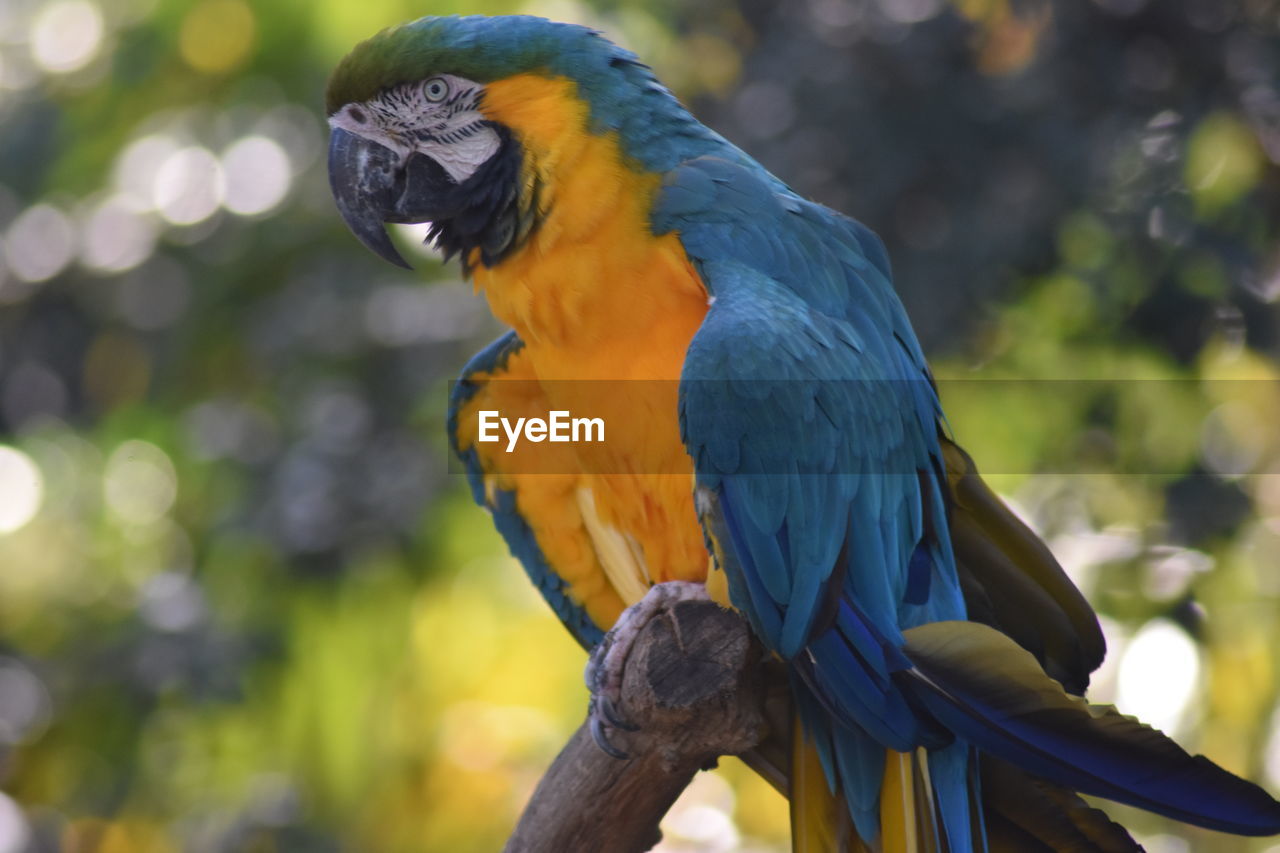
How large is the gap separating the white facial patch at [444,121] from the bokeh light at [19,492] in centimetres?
229

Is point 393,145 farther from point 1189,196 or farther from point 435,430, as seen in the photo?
point 435,430

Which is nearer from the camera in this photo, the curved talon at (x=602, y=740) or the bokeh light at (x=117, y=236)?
the curved talon at (x=602, y=740)

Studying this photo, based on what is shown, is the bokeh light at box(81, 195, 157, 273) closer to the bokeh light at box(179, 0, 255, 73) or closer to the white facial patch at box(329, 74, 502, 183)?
the bokeh light at box(179, 0, 255, 73)

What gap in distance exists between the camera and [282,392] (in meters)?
2.82

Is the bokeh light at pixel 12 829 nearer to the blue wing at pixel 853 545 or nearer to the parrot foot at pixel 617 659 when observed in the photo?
the parrot foot at pixel 617 659

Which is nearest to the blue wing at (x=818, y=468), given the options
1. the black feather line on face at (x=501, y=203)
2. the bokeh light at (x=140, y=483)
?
the black feather line on face at (x=501, y=203)

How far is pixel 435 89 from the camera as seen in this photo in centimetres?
126

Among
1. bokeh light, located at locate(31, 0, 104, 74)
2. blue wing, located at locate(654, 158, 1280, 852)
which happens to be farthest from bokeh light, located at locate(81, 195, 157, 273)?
blue wing, located at locate(654, 158, 1280, 852)

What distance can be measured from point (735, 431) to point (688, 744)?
30 centimetres

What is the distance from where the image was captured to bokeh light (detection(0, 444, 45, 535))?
3137 mm

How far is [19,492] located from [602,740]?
8.37 feet

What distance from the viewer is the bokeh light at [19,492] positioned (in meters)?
3.14

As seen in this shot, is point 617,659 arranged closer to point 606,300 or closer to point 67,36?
point 606,300

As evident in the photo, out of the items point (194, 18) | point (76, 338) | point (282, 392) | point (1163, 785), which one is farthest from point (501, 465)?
point (76, 338)
